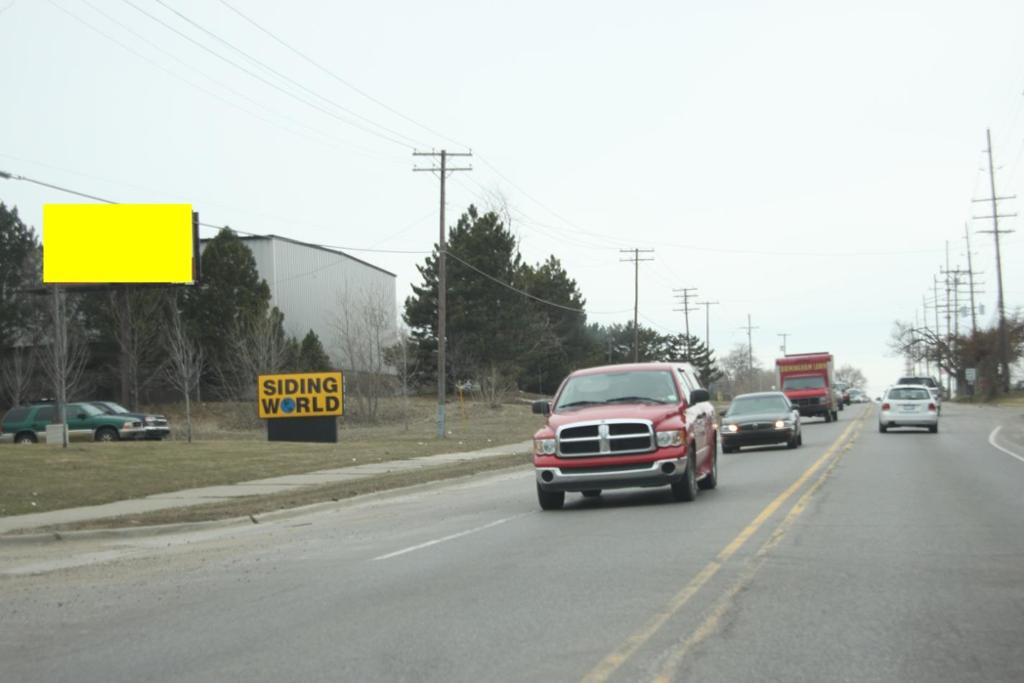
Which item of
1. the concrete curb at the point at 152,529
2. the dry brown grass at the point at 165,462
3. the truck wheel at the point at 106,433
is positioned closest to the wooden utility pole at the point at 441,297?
the dry brown grass at the point at 165,462

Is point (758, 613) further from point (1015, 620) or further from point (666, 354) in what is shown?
point (666, 354)

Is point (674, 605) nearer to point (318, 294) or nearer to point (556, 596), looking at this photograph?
point (556, 596)

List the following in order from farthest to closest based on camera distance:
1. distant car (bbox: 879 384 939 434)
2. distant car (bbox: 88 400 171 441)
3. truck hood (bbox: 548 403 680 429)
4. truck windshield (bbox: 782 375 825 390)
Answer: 1. truck windshield (bbox: 782 375 825 390)
2. distant car (bbox: 88 400 171 441)
3. distant car (bbox: 879 384 939 434)
4. truck hood (bbox: 548 403 680 429)

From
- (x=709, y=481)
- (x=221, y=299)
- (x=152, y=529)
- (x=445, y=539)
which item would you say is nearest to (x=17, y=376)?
(x=221, y=299)

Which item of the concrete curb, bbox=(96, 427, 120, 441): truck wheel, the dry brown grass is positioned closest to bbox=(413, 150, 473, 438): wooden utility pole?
the dry brown grass

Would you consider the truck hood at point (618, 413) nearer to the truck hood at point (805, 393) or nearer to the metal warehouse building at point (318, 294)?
the truck hood at point (805, 393)

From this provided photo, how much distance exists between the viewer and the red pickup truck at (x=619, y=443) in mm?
14875

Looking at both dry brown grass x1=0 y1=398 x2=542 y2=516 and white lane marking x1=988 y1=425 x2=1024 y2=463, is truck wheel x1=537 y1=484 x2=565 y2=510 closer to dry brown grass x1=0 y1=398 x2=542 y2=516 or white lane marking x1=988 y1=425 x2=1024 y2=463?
dry brown grass x1=0 y1=398 x2=542 y2=516

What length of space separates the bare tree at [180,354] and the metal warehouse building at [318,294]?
756 cm

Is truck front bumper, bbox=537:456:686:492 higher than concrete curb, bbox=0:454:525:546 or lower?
higher

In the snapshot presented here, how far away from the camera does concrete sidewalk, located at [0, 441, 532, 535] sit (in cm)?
1590

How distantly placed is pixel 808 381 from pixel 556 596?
4210 centimetres

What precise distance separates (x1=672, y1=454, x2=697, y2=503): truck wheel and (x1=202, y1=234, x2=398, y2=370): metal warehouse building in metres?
48.4

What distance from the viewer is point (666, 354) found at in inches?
4761
